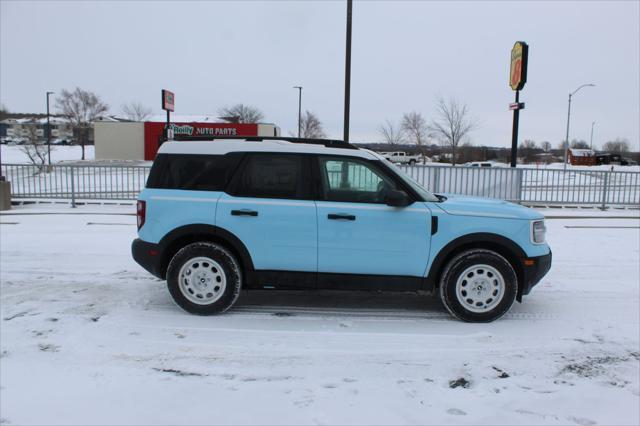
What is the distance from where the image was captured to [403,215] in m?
5.23

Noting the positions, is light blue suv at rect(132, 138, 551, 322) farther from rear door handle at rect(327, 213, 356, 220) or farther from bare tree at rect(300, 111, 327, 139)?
bare tree at rect(300, 111, 327, 139)

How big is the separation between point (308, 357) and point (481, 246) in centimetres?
219

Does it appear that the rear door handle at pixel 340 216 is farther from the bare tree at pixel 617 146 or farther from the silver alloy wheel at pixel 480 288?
the bare tree at pixel 617 146

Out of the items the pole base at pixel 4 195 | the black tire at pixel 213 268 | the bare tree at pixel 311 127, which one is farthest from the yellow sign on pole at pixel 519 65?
the bare tree at pixel 311 127

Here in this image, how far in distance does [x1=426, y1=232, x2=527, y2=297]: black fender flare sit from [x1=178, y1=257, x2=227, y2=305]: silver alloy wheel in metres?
2.20

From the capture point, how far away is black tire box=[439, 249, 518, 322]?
205 inches

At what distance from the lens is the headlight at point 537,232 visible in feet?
17.5

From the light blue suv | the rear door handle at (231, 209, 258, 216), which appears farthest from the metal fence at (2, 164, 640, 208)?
the rear door handle at (231, 209, 258, 216)

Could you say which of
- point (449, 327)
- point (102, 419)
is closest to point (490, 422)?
point (449, 327)

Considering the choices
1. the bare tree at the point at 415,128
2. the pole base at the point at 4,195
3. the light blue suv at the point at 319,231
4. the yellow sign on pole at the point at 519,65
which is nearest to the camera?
the light blue suv at the point at 319,231

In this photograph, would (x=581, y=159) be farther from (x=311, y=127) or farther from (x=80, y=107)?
Answer: (x=80, y=107)

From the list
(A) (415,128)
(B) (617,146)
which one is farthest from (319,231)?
(B) (617,146)

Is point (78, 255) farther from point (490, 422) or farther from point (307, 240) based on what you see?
point (490, 422)

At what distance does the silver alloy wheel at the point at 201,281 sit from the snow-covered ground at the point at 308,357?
26 centimetres
